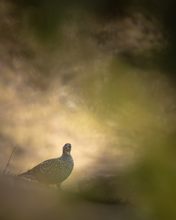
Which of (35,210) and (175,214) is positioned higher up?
(175,214)

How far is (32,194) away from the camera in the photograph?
3.74ft

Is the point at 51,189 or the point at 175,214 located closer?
the point at 51,189


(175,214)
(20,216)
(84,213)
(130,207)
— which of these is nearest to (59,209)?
(84,213)

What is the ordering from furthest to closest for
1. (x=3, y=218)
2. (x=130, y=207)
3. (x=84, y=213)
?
(x=130, y=207) < (x=84, y=213) < (x=3, y=218)

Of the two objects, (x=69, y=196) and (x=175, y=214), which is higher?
(x=175, y=214)

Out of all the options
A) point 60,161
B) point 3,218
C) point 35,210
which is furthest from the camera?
point 60,161

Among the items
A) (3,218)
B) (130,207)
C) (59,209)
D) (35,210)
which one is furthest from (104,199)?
(3,218)

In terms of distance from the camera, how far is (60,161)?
210 inches

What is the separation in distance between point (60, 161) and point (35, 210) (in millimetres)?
4311

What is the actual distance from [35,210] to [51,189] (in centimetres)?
29

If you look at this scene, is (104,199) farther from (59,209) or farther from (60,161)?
(60,161)

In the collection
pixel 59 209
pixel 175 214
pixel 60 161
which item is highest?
pixel 60 161

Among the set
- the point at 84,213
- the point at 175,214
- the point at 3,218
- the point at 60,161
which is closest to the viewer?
the point at 3,218

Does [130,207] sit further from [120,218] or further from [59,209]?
[59,209]
